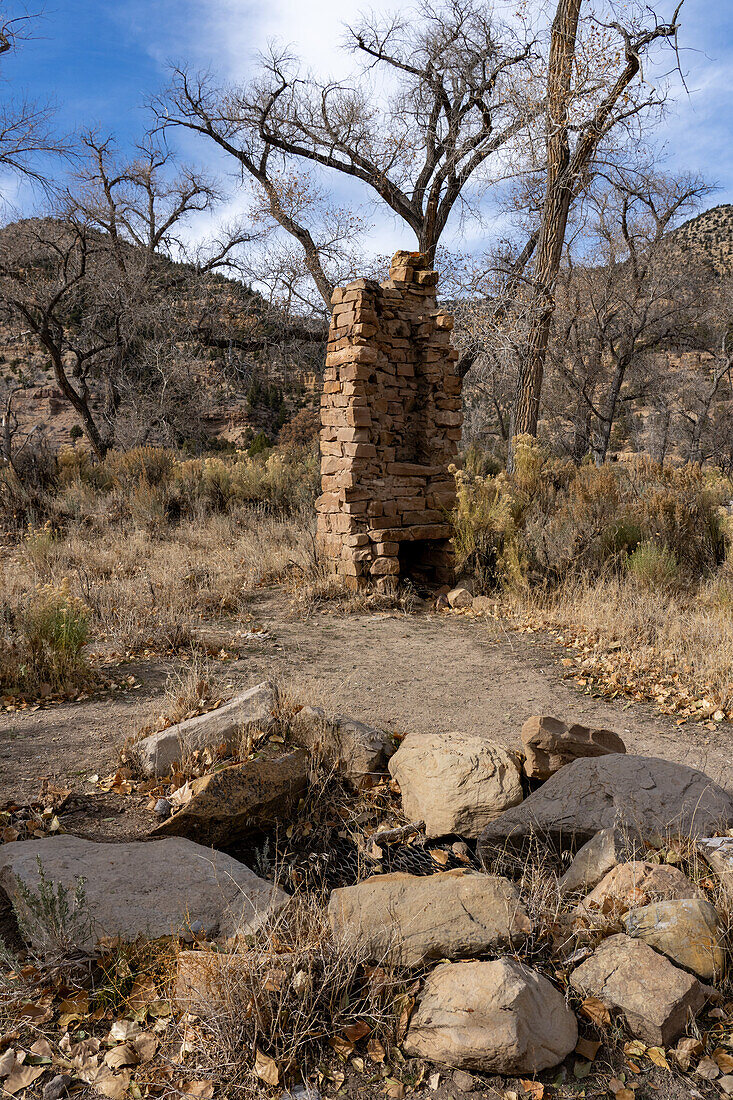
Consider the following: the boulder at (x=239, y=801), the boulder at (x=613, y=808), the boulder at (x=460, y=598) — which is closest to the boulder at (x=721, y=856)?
the boulder at (x=613, y=808)

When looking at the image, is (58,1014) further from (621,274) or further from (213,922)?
(621,274)

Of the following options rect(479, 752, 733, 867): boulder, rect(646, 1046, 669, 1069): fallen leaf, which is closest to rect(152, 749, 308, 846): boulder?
rect(479, 752, 733, 867): boulder

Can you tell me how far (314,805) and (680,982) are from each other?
1.84 m

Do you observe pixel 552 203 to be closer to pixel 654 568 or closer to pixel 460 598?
pixel 654 568

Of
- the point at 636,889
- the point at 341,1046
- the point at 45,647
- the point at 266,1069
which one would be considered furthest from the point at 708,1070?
the point at 45,647

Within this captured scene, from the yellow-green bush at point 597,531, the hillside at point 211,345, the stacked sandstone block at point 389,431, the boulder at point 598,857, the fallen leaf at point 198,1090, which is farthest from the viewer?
the hillside at point 211,345

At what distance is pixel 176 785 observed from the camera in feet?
11.7

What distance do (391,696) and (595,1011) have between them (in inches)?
117

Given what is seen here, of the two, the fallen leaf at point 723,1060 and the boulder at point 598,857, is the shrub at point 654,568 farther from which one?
the fallen leaf at point 723,1060

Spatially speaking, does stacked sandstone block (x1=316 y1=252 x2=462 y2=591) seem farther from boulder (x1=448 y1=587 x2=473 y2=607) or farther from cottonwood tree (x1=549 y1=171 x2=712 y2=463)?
cottonwood tree (x1=549 y1=171 x2=712 y2=463)

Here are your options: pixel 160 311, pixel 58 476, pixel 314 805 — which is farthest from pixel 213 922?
pixel 160 311

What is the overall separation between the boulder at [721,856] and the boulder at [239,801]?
6.11 feet

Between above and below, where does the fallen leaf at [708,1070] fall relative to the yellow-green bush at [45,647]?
below

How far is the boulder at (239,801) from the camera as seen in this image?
3.19 m
